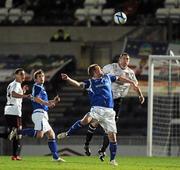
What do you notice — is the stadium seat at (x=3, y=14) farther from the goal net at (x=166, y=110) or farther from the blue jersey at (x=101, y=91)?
the blue jersey at (x=101, y=91)

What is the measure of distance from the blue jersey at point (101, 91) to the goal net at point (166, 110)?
776 centimetres

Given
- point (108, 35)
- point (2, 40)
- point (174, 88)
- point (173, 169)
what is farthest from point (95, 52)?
point (173, 169)

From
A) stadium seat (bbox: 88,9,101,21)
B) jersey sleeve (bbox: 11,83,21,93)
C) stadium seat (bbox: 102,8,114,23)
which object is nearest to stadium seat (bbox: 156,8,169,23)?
stadium seat (bbox: 102,8,114,23)

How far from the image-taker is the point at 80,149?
25.7m

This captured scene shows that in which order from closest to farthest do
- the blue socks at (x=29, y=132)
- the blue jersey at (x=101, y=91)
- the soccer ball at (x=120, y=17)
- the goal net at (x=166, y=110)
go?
1. the blue jersey at (x=101, y=91)
2. the blue socks at (x=29, y=132)
3. the soccer ball at (x=120, y=17)
4. the goal net at (x=166, y=110)

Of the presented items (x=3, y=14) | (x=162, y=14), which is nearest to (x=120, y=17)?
(x=162, y=14)

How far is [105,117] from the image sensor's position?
55.2 ft

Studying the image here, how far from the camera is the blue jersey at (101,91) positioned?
16.9 m

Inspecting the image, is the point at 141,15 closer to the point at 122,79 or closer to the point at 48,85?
the point at 48,85

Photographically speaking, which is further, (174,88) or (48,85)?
(48,85)

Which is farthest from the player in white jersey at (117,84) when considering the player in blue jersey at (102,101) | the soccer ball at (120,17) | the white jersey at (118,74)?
the soccer ball at (120,17)

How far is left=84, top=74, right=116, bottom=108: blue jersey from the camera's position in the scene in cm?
1692

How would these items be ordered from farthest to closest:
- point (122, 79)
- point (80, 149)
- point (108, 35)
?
point (108, 35) → point (80, 149) → point (122, 79)

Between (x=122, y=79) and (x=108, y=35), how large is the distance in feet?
53.6
